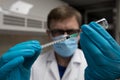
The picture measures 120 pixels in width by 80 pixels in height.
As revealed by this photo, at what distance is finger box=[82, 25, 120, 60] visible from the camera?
797 mm

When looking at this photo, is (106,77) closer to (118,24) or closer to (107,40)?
(107,40)

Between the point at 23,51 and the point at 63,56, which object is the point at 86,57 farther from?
the point at 63,56

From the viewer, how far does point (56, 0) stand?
2.54m

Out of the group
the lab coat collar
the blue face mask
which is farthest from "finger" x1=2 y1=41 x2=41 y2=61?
the lab coat collar

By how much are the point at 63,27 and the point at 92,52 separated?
52 cm

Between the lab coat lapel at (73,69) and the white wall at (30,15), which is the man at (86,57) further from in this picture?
the white wall at (30,15)

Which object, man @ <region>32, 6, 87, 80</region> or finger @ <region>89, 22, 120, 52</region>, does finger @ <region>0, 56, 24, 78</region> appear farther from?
man @ <region>32, 6, 87, 80</region>

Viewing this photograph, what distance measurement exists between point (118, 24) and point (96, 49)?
2178 millimetres

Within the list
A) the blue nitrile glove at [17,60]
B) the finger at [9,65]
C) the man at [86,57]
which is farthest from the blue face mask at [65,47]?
the finger at [9,65]

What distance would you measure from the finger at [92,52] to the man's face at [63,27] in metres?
0.46

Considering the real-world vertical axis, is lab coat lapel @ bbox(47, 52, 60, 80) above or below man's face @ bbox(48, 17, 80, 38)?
below

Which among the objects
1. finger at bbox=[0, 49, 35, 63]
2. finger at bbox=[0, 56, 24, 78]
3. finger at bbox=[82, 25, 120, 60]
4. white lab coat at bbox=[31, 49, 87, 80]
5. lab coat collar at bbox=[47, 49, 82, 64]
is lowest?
white lab coat at bbox=[31, 49, 87, 80]

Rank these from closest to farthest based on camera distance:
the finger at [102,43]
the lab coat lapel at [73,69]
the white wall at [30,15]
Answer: the finger at [102,43] → the lab coat lapel at [73,69] → the white wall at [30,15]

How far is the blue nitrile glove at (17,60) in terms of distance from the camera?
0.80 meters
